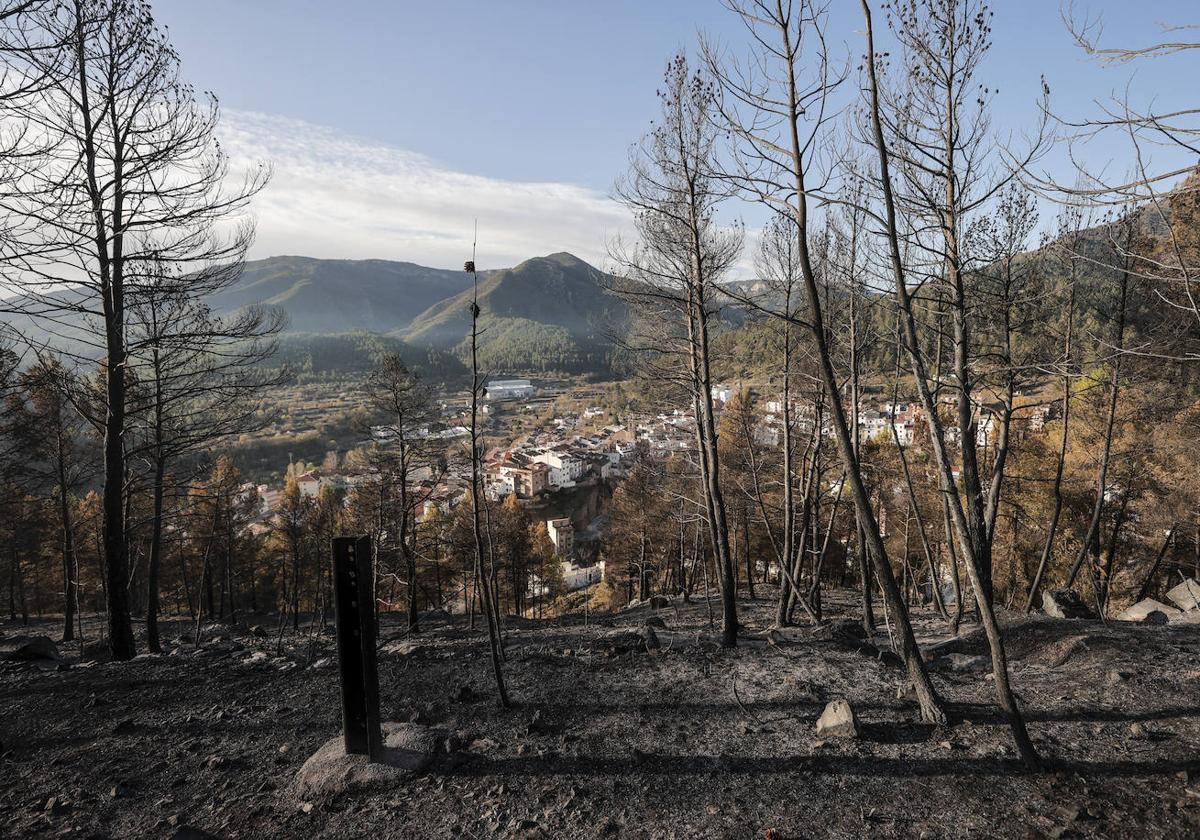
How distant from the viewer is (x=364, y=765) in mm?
4051

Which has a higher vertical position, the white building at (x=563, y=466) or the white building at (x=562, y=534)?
the white building at (x=563, y=466)

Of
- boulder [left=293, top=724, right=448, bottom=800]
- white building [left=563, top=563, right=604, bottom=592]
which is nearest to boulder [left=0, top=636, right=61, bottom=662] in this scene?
boulder [left=293, top=724, right=448, bottom=800]

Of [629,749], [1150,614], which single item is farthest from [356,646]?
[1150,614]

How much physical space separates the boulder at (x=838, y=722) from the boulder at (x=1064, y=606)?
8477mm

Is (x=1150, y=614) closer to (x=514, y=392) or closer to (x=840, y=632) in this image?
(x=840, y=632)

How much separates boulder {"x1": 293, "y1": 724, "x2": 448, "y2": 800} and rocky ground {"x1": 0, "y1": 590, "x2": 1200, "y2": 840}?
0.06 m

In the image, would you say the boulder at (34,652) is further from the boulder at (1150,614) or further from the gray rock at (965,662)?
the boulder at (1150,614)

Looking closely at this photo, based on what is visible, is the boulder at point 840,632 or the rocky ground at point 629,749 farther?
the boulder at point 840,632

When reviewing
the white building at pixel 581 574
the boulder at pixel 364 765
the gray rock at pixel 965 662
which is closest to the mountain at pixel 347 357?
the white building at pixel 581 574

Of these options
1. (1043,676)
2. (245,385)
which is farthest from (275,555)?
(1043,676)

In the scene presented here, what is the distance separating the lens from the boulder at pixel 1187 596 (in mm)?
11133

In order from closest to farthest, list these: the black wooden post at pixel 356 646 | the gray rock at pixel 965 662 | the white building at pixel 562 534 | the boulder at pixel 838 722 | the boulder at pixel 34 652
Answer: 1. the black wooden post at pixel 356 646
2. the boulder at pixel 838 722
3. the gray rock at pixel 965 662
4. the boulder at pixel 34 652
5. the white building at pixel 562 534

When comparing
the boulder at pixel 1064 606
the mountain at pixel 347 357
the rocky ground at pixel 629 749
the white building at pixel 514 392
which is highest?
the mountain at pixel 347 357

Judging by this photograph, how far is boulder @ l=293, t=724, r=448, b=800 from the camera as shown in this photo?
3874mm
